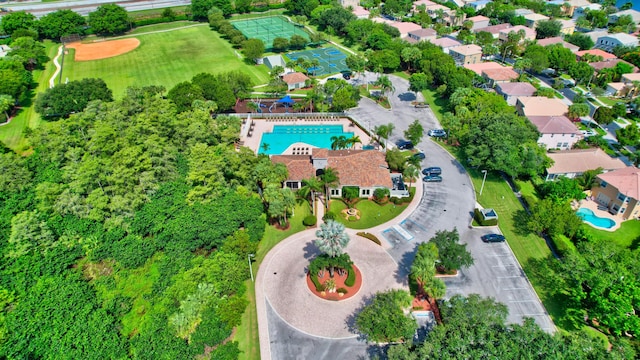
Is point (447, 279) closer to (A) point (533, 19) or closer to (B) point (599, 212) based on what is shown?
(B) point (599, 212)

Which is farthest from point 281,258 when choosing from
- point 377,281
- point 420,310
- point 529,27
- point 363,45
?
point 529,27

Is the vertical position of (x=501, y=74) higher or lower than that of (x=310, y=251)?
higher

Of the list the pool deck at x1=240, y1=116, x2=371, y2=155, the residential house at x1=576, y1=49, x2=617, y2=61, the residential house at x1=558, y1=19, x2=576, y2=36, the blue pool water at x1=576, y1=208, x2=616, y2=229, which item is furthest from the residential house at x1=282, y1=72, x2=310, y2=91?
the residential house at x1=558, y1=19, x2=576, y2=36

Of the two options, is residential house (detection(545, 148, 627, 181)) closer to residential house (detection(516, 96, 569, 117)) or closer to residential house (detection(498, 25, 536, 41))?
residential house (detection(516, 96, 569, 117))

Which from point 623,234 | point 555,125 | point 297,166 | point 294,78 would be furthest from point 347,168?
point 294,78

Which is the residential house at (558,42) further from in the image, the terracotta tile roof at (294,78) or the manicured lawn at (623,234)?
the manicured lawn at (623,234)

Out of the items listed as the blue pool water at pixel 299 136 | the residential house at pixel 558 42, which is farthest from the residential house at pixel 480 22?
the blue pool water at pixel 299 136

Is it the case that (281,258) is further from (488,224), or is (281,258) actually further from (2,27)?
(2,27)
